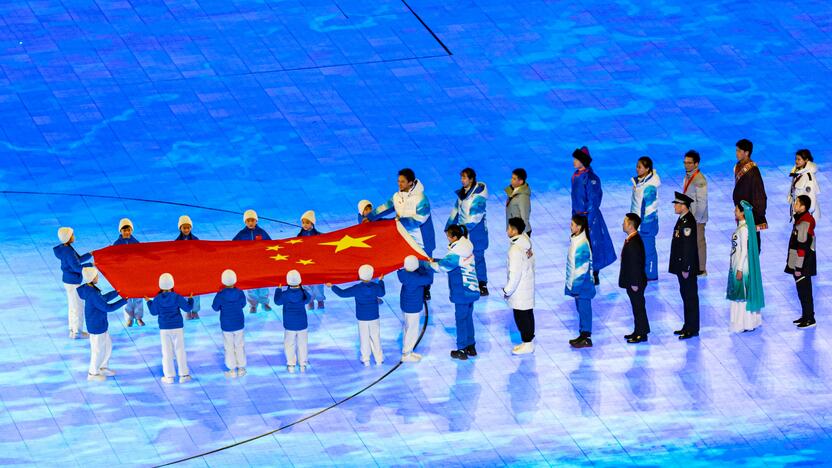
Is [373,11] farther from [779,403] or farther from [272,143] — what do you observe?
[779,403]

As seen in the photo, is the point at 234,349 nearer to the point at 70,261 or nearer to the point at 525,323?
the point at 70,261

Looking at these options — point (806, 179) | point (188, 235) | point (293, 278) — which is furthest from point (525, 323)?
point (806, 179)

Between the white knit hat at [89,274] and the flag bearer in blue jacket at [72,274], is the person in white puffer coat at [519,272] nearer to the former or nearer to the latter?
the white knit hat at [89,274]

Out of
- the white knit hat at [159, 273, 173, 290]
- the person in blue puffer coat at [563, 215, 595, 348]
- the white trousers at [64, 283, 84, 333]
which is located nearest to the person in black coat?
the person in blue puffer coat at [563, 215, 595, 348]

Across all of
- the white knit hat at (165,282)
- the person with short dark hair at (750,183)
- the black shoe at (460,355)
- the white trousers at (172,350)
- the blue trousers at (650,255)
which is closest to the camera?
the white knit hat at (165,282)

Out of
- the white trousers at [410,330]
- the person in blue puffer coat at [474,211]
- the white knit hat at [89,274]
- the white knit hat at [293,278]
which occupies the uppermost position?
the person in blue puffer coat at [474,211]

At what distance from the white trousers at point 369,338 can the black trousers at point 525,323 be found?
67.2 inches

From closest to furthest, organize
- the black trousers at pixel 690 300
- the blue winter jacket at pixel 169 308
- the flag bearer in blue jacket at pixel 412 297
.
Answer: the blue winter jacket at pixel 169 308 → the flag bearer in blue jacket at pixel 412 297 → the black trousers at pixel 690 300

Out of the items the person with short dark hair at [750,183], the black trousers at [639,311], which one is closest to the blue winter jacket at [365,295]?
the black trousers at [639,311]

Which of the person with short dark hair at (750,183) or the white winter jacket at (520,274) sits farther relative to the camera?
the person with short dark hair at (750,183)

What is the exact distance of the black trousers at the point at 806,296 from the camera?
22.1m

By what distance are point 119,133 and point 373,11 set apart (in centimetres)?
568

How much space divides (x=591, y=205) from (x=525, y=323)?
2534 mm

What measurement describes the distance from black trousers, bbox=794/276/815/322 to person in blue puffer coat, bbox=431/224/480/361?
13.7 ft
